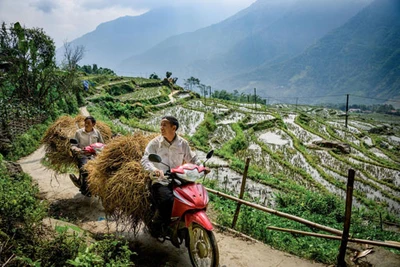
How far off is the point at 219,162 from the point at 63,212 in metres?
7.66

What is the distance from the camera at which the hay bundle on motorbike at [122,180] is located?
3.73 meters

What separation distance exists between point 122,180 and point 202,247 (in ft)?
4.68

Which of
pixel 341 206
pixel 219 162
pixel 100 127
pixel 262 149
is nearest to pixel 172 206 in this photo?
pixel 100 127

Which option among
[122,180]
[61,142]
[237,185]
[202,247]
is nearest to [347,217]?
[202,247]

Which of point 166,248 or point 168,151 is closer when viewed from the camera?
point 168,151

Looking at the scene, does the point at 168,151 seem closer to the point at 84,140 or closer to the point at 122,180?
the point at 122,180

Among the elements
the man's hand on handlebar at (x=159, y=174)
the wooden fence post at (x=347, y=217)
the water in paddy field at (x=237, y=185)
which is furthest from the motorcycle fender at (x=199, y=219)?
the water in paddy field at (x=237, y=185)

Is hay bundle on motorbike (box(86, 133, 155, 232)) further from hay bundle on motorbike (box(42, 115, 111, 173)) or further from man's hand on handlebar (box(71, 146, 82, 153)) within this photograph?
hay bundle on motorbike (box(42, 115, 111, 173))

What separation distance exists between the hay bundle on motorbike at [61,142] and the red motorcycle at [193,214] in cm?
358

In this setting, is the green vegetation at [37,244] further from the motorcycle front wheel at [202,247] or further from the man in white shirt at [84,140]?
the man in white shirt at [84,140]

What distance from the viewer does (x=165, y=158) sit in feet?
13.2

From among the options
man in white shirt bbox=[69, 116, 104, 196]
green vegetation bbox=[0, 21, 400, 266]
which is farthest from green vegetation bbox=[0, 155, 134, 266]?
man in white shirt bbox=[69, 116, 104, 196]

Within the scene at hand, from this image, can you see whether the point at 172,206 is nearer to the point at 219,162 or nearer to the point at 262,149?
the point at 219,162

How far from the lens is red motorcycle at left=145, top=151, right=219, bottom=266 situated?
129 inches
